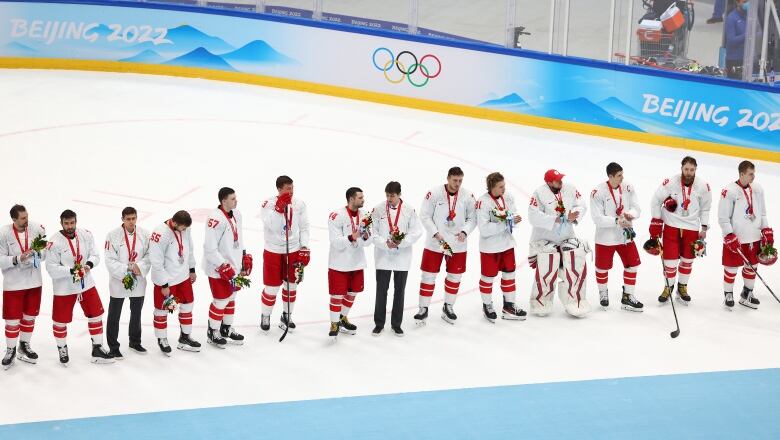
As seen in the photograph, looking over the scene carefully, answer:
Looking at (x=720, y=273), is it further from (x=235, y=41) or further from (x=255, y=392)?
(x=235, y=41)

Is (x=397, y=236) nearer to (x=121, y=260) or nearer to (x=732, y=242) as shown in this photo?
(x=121, y=260)

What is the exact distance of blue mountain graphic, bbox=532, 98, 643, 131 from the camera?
17.2 metres

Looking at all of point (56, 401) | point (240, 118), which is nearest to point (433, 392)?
point (56, 401)

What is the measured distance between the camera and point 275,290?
10.4 m

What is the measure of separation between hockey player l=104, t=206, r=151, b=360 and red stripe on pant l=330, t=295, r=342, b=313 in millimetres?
1631

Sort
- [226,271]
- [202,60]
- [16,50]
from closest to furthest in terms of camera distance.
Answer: [226,271] → [202,60] → [16,50]

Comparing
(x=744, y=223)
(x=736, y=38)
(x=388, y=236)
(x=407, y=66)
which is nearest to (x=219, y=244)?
(x=388, y=236)

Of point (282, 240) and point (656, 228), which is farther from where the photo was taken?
point (656, 228)

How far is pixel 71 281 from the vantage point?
944 cm

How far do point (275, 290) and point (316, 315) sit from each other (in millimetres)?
643

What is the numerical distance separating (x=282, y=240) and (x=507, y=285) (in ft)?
7.08

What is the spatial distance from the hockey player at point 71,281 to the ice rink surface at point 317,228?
0.21 m

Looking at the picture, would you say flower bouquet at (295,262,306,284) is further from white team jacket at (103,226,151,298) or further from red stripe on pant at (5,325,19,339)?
red stripe on pant at (5,325,19,339)

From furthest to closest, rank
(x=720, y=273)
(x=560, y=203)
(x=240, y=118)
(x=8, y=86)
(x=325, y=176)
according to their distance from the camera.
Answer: (x=8, y=86) → (x=240, y=118) → (x=325, y=176) → (x=720, y=273) → (x=560, y=203)
